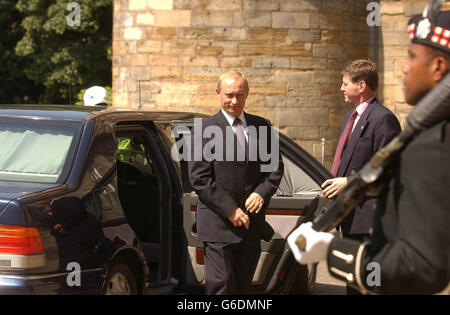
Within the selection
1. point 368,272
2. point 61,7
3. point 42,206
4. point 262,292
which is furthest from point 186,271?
point 61,7

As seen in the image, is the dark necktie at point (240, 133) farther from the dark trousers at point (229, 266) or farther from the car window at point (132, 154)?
the car window at point (132, 154)

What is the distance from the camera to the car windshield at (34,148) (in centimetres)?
541

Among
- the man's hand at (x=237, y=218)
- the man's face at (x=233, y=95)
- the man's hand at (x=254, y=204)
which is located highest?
the man's face at (x=233, y=95)

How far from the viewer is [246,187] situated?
557 cm

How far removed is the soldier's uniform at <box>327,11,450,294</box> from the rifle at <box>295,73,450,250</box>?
0.03 metres

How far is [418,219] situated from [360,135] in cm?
315

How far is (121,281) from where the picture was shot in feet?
18.7

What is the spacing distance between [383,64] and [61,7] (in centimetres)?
1350

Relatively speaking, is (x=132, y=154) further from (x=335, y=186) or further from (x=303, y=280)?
(x=335, y=186)

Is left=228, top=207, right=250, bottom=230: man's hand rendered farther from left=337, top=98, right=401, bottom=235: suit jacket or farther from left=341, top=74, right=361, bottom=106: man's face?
left=341, top=74, right=361, bottom=106: man's face

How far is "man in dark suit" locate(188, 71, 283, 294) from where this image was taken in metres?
5.48

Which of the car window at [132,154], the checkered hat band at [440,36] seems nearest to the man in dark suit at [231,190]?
the car window at [132,154]

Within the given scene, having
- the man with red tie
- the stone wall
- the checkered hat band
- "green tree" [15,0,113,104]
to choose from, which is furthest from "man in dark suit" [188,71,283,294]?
"green tree" [15,0,113,104]

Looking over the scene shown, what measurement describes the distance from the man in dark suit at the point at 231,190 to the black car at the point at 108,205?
367 millimetres
